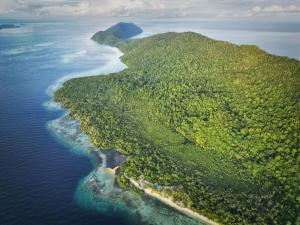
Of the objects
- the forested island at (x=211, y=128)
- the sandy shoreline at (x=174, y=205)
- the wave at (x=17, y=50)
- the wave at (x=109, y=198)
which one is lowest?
the wave at (x=17, y=50)

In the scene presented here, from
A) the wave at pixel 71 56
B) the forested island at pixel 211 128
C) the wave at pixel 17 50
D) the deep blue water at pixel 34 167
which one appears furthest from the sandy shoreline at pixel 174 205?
the wave at pixel 17 50

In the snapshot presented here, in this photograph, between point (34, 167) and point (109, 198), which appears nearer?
point (109, 198)

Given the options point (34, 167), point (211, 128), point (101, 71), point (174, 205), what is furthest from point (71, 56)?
point (174, 205)

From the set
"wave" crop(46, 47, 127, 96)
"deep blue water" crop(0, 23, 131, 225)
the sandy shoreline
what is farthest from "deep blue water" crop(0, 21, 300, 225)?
the sandy shoreline

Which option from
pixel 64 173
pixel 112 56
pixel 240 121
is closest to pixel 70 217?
pixel 64 173

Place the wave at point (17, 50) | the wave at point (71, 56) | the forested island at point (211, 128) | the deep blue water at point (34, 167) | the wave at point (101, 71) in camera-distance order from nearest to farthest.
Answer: the deep blue water at point (34, 167) < the forested island at point (211, 128) < the wave at point (101, 71) < the wave at point (71, 56) < the wave at point (17, 50)

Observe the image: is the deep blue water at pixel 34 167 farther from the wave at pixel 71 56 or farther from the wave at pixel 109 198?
the wave at pixel 71 56

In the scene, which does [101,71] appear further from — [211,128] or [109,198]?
[109,198]

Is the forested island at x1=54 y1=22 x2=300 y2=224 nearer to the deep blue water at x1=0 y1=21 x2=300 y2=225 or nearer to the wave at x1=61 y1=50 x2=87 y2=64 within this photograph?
the deep blue water at x1=0 y1=21 x2=300 y2=225

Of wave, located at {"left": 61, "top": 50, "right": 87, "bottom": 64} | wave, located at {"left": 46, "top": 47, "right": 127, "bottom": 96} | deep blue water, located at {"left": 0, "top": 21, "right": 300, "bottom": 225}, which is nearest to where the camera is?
deep blue water, located at {"left": 0, "top": 21, "right": 300, "bottom": 225}
